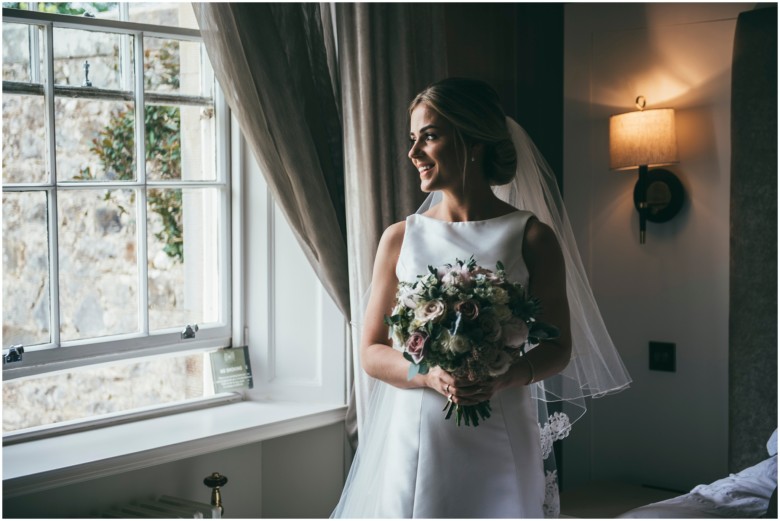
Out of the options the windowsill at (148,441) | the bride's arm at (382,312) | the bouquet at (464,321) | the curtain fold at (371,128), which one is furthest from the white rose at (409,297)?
the windowsill at (148,441)

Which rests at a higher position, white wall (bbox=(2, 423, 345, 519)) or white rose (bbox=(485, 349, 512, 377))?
white rose (bbox=(485, 349, 512, 377))

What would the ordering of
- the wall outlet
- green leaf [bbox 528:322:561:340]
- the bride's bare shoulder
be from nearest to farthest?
green leaf [bbox 528:322:561:340] → the bride's bare shoulder → the wall outlet

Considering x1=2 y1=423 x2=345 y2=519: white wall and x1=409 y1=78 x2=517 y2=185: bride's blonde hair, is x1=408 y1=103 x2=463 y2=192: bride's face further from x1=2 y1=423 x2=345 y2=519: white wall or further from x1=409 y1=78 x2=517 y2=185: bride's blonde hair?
x1=2 y1=423 x2=345 y2=519: white wall

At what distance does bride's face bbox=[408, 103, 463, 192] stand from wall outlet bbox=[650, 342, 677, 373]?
76.5 inches

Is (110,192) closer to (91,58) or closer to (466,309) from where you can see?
(91,58)

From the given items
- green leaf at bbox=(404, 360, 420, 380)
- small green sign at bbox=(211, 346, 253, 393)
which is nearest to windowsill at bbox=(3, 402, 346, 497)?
small green sign at bbox=(211, 346, 253, 393)

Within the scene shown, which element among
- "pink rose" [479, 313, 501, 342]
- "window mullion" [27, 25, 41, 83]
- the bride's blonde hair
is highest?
"window mullion" [27, 25, 41, 83]

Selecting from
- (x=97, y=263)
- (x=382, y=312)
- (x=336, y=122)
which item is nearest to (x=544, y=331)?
(x=382, y=312)

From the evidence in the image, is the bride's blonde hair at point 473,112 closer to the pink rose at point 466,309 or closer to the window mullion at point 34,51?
the pink rose at point 466,309

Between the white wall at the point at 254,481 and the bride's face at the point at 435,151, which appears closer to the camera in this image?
the bride's face at the point at 435,151

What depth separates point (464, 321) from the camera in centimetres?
162

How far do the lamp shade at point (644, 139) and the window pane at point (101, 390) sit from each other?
1.92m

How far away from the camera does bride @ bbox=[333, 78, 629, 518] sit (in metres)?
1.80

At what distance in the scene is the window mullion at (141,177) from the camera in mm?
2670
